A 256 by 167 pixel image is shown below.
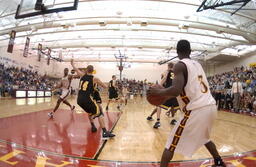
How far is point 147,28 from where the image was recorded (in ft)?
43.2

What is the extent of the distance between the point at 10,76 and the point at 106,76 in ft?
Answer: 45.9

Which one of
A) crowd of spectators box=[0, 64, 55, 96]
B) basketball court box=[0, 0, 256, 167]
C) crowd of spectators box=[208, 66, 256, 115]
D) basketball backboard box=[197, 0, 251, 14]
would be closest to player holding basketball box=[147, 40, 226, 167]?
basketball court box=[0, 0, 256, 167]

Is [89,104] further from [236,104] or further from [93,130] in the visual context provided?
[236,104]

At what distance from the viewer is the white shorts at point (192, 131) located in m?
1.67

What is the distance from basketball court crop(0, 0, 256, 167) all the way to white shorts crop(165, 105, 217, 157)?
0.73 m

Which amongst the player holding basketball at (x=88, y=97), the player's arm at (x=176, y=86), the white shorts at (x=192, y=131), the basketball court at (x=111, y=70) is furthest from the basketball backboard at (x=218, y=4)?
the white shorts at (x=192, y=131)

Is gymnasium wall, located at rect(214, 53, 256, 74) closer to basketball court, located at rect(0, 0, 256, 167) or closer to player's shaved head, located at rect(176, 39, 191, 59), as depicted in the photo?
basketball court, located at rect(0, 0, 256, 167)

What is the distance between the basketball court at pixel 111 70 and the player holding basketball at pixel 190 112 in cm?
74

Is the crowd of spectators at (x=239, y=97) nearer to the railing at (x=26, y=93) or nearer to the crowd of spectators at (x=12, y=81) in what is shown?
the railing at (x=26, y=93)

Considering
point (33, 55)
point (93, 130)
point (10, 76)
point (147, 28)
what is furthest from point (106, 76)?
point (93, 130)

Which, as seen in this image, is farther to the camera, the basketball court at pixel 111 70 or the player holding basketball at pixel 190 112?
the basketball court at pixel 111 70

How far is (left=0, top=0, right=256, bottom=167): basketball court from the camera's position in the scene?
259 centimetres

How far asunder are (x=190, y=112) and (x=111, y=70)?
26.9 m

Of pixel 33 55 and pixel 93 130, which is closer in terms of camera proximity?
pixel 93 130
